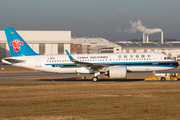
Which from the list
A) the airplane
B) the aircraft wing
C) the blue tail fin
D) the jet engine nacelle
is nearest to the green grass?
the jet engine nacelle

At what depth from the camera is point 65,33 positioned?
121 meters

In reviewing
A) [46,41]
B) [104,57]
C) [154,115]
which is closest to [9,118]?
[154,115]

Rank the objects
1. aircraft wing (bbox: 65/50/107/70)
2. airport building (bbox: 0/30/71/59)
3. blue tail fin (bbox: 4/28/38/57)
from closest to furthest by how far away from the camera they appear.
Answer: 1. aircraft wing (bbox: 65/50/107/70)
2. blue tail fin (bbox: 4/28/38/57)
3. airport building (bbox: 0/30/71/59)

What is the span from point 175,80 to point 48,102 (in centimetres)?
2103

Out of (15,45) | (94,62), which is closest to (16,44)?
(15,45)

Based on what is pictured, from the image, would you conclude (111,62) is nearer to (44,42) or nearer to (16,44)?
(16,44)

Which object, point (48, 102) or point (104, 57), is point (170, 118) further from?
point (104, 57)

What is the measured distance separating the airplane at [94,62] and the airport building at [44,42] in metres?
81.2

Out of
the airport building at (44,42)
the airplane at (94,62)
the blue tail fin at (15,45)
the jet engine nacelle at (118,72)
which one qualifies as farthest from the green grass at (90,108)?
the airport building at (44,42)

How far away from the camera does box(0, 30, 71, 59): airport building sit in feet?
386

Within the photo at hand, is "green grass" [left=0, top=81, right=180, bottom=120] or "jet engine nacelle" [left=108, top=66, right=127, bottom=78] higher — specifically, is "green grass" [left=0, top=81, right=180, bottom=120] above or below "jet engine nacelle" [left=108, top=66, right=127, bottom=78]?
below

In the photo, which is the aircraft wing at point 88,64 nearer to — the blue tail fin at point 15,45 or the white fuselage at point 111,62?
the white fuselage at point 111,62

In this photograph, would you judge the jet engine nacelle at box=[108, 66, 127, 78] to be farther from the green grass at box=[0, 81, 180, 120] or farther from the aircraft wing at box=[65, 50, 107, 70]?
the green grass at box=[0, 81, 180, 120]

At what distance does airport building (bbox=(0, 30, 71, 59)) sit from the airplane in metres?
81.2
